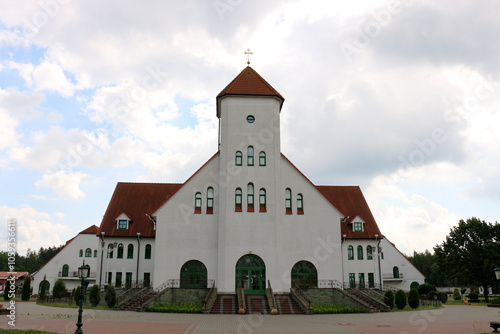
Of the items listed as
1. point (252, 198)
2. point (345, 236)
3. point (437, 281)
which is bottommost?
point (437, 281)

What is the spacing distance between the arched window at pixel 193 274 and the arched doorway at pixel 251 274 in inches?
123

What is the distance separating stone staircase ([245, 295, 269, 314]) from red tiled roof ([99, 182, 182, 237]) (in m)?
14.1

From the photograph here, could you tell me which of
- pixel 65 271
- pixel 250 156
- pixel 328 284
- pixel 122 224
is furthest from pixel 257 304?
pixel 65 271

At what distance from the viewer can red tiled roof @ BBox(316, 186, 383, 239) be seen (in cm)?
4403

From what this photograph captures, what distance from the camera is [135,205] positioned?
4616cm

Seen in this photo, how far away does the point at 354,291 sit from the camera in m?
34.9

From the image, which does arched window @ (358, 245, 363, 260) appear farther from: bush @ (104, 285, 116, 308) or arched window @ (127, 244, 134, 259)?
bush @ (104, 285, 116, 308)

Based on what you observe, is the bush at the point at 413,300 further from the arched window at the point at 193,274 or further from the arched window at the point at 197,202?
the arched window at the point at 197,202

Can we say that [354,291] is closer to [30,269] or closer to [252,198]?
[252,198]

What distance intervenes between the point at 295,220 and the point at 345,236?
812cm

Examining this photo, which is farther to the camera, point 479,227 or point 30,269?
point 30,269

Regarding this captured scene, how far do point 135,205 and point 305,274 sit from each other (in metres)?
21.0

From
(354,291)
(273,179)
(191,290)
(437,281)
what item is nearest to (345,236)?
(354,291)

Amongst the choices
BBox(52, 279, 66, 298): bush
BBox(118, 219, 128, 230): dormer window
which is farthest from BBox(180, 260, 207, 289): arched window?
BBox(52, 279, 66, 298): bush
